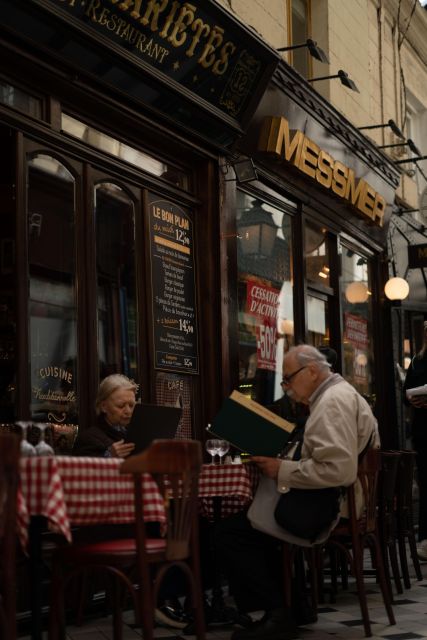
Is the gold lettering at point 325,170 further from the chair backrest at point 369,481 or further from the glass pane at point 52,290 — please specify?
the chair backrest at point 369,481

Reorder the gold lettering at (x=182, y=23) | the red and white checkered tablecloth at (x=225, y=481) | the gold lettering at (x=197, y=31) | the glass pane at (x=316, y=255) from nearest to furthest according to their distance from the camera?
the red and white checkered tablecloth at (x=225, y=481), the gold lettering at (x=182, y=23), the gold lettering at (x=197, y=31), the glass pane at (x=316, y=255)

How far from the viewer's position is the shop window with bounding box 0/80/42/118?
6293 millimetres

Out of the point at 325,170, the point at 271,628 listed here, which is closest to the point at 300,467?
the point at 271,628

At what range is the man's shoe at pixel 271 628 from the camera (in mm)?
5559

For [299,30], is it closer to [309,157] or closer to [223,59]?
[309,157]

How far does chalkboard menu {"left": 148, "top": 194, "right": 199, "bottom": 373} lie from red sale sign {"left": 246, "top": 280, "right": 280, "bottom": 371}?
47.1 inches

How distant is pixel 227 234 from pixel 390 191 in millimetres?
5040

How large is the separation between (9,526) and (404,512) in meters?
4.81

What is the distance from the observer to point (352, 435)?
5.68m

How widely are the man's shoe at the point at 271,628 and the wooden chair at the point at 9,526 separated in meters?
1.92

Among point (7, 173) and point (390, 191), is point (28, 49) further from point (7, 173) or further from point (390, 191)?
point (390, 191)

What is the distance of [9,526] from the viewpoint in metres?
3.99

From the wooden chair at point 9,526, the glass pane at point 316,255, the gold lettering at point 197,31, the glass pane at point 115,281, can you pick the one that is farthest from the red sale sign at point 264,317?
the wooden chair at point 9,526

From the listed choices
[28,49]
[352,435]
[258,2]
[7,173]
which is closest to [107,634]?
[352,435]
